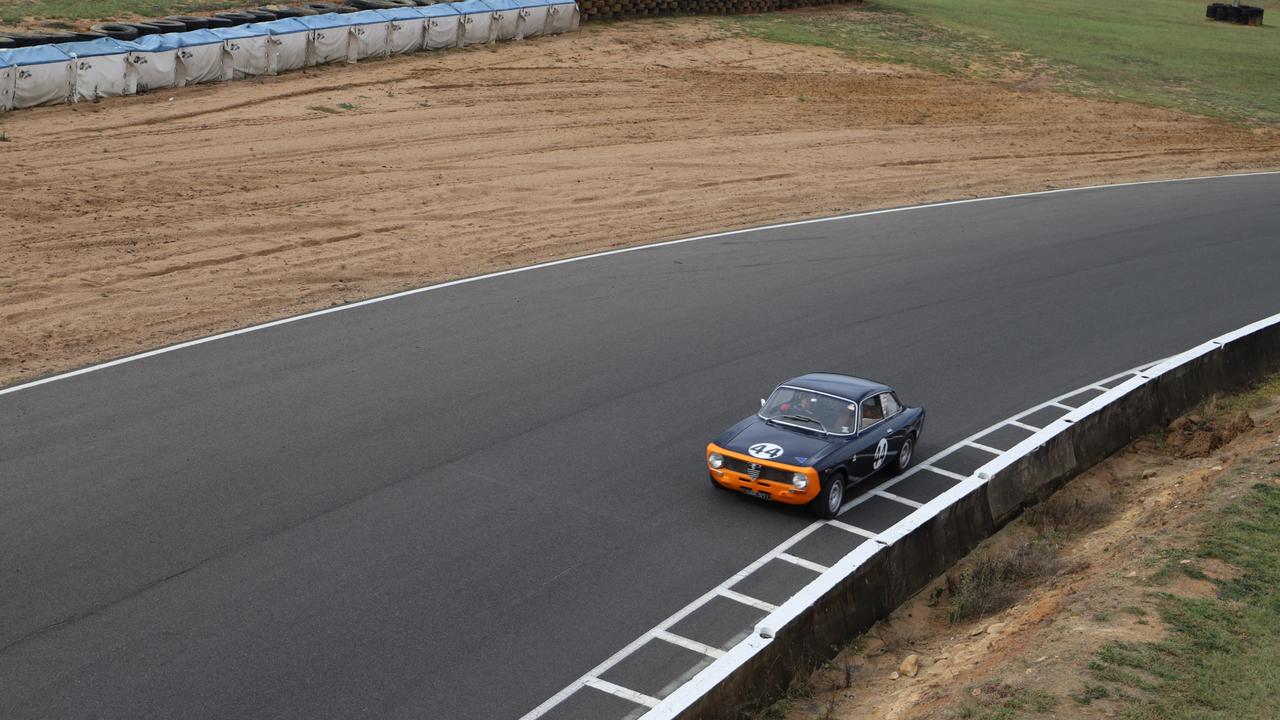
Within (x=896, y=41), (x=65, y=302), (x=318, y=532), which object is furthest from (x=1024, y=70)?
(x=318, y=532)

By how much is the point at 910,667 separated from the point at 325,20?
29920mm

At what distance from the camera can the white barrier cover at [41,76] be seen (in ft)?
94.3

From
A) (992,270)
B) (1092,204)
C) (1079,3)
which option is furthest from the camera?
(1079,3)

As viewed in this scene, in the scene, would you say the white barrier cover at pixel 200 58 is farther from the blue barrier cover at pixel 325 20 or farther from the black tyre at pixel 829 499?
the black tyre at pixel 829 499

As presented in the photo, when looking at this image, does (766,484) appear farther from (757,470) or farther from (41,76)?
(41,76)

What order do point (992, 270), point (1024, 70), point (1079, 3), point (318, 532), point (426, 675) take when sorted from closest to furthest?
point (426, 675)
point (318, 532)
point (992, 270)
point (1024, 70)
point (1079, 3)

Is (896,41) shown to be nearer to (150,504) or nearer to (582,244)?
(582,244)

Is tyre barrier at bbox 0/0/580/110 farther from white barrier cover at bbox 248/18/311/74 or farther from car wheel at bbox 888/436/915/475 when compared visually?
car wheel at bbox 888/436/915/475

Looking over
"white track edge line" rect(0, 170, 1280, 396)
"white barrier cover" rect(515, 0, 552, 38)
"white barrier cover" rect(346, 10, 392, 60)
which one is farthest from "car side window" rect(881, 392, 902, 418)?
"white barrier cover" rect(515, 0, 552, 38)

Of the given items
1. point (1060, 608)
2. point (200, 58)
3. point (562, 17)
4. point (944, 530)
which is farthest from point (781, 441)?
point (562, 17)

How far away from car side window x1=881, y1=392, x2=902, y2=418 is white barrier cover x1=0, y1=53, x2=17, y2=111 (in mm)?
23449

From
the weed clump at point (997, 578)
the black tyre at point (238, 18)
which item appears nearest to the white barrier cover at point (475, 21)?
the black tyre at point (238, 18)

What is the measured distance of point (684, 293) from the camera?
21.8 metres

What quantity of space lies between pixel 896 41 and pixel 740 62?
9682 millimetres
